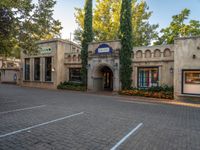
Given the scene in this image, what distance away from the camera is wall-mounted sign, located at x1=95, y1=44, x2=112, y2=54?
1883 cm

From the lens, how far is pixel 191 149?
454 cm

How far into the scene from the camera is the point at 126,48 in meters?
17.9

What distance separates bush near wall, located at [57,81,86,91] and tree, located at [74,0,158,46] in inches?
503

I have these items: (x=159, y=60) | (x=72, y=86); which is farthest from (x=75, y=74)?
(x=159, y=60)

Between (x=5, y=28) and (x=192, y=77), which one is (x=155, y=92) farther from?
(x=5, y=28)

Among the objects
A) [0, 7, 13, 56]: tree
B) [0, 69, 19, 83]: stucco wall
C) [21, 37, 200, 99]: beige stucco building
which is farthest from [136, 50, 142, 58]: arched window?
[0, 69, 19, 83]: stucco wall

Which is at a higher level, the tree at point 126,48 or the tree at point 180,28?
the tree at point 180,28

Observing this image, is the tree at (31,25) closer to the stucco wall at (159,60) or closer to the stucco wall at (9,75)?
the stucco wall at (159,60)

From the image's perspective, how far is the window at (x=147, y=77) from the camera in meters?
17.0

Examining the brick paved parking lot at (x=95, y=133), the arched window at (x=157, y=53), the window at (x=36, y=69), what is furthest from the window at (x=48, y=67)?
the brick paved parking lot at (x=95, y=133)

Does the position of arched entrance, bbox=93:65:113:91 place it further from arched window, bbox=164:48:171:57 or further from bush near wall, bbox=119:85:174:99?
arched window, bbox=164:48:171:57

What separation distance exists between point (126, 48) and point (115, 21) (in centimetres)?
1378

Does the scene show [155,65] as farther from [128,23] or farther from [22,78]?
[22,78]

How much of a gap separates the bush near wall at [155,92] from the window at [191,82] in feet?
4.00
